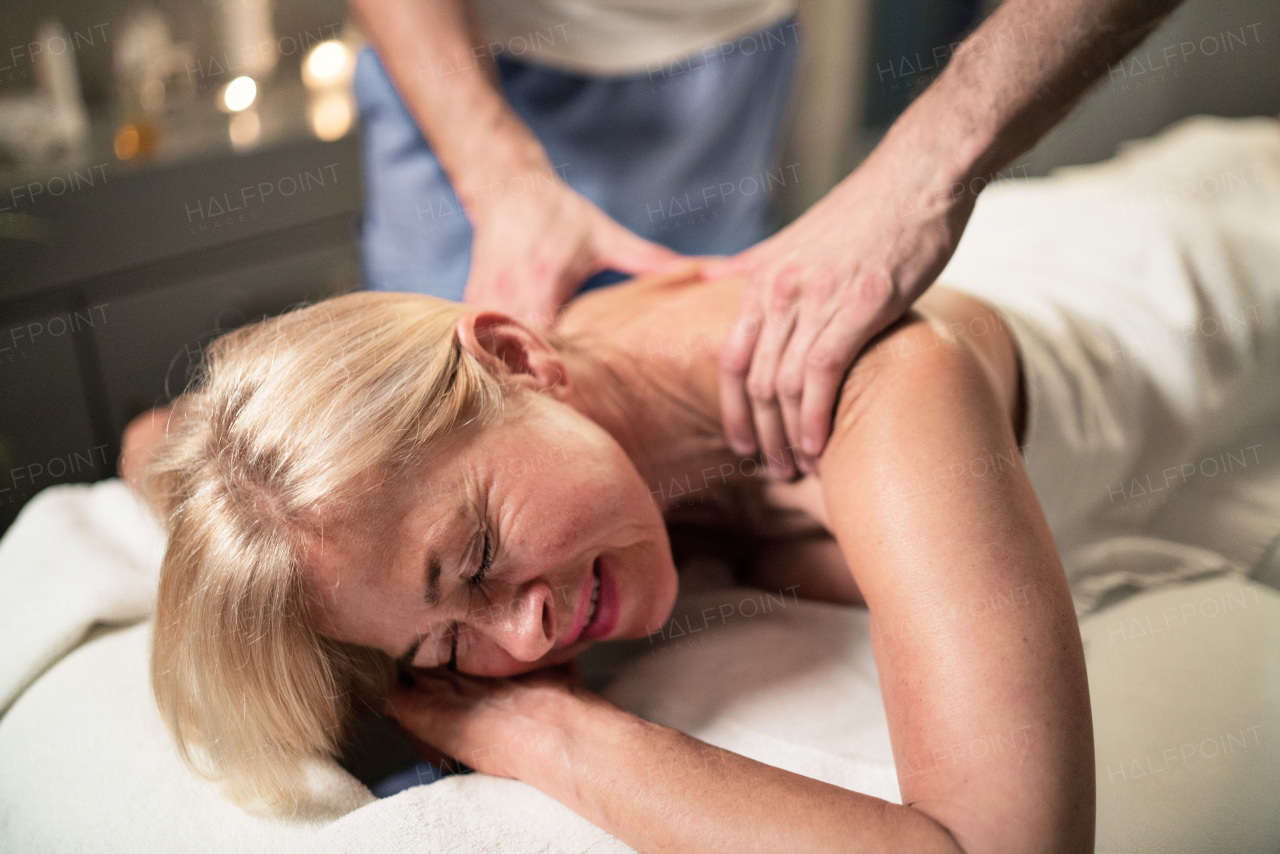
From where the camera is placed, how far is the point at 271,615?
0.90 m

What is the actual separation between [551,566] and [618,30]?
4.18ft

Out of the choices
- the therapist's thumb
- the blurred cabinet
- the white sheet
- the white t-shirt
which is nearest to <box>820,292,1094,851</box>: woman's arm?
the white sheet

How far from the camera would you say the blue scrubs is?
1753mm

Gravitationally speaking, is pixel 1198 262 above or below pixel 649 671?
above

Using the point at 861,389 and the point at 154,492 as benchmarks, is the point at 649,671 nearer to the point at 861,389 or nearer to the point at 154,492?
the point at 861,389

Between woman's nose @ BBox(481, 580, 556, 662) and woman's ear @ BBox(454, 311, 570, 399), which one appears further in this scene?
woman's ear @ BBox(454, 311, 570, 399)

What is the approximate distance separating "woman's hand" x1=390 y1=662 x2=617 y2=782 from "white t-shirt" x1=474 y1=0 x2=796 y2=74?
1.19 m

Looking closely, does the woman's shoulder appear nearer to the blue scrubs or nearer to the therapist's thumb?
the therapist's thumb

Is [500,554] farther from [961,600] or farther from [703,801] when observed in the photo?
[961,600]

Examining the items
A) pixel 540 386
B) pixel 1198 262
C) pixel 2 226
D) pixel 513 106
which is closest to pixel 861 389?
pixel 540 386

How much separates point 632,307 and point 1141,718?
0.79 meters

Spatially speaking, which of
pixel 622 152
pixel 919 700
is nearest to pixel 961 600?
pixel 919 700

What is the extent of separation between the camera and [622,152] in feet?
6.21

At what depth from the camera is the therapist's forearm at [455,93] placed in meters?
1.50
